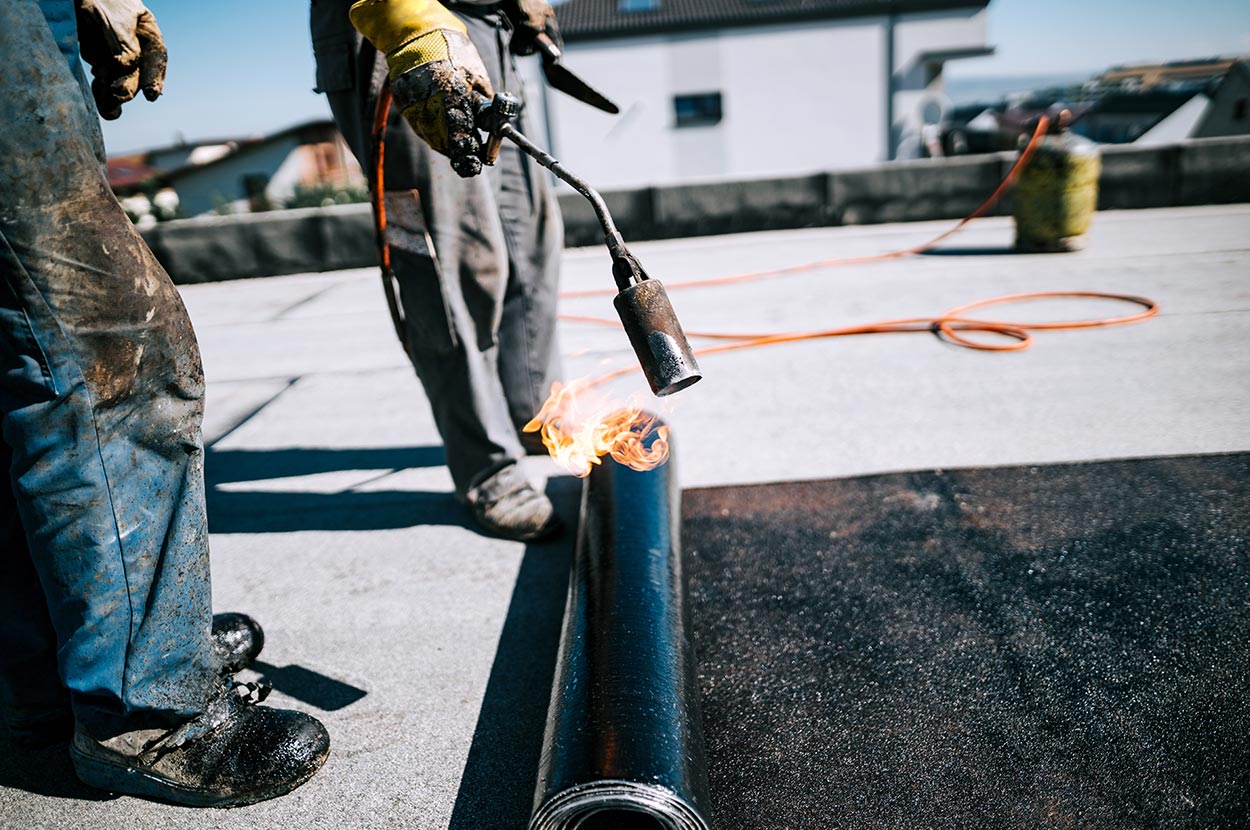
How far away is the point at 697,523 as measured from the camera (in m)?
2.46

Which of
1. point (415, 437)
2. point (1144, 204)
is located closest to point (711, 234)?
point (1144, 204)

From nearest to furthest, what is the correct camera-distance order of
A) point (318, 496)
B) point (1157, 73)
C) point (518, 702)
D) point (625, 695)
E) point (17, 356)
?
point (17, 356)
point (625, 695)
point (518, 702)
point (318, 496)
point (1157, 73)

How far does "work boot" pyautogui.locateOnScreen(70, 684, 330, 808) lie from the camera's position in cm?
147

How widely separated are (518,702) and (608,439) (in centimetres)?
88

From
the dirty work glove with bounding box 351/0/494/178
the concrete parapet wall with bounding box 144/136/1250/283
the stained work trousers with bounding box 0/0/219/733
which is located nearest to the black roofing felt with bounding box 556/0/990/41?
the concrete parapet wall with bounding box 144/136/1250/283

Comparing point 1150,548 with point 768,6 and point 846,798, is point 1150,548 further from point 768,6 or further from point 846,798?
point 768,6

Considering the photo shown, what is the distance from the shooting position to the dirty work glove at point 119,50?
5.25ft

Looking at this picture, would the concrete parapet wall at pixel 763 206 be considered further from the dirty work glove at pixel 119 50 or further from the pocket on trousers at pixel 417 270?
the dirty work glove at pixel 119 50

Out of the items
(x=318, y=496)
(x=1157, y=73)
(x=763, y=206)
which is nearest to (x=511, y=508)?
(x=318, y=496)

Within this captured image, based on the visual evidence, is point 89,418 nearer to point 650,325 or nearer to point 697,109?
point 650,325

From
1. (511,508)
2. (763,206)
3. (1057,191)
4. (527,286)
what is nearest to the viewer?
(511,508)

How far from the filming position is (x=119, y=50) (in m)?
1.66

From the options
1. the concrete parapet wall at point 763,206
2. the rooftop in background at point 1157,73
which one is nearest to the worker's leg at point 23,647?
the concrete parapet wall at point 763,206

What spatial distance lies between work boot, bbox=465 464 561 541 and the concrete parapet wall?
18.6 ft
